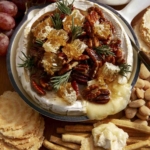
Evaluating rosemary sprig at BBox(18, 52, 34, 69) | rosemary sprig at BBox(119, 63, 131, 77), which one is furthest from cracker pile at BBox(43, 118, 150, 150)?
rosemary sprig at BBox(18, 52, 34, 69)

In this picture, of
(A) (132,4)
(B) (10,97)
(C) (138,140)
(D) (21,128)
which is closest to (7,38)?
(B) (10,97)

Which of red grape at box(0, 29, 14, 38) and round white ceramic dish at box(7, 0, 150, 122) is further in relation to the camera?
red grape at box(0, 29, 14, 38)

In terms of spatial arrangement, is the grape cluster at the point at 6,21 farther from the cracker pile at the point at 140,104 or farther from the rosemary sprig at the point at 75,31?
the cracker pile at the point at 140,104

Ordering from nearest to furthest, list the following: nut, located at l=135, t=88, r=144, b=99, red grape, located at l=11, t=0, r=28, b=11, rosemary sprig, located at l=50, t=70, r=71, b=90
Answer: rosemary sprig, located at l=50, t=70, r=71, b=90 → nut, located at l=135, t=88, r=144, b=99 → red grape, located at l=11, t=0, r=28, b=11

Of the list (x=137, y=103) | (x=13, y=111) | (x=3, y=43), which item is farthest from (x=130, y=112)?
(x=3, y=43)

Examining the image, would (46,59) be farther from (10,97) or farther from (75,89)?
(10,97)

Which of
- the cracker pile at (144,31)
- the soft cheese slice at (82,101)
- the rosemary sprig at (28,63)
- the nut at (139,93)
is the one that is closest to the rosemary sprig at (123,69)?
the soft cheese slice at (82,101)

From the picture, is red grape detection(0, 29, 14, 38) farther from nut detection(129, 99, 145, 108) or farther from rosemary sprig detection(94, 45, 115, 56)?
nut detection(129, 99, 145, 108)

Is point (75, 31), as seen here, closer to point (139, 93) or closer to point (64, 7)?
point (64, 7)
